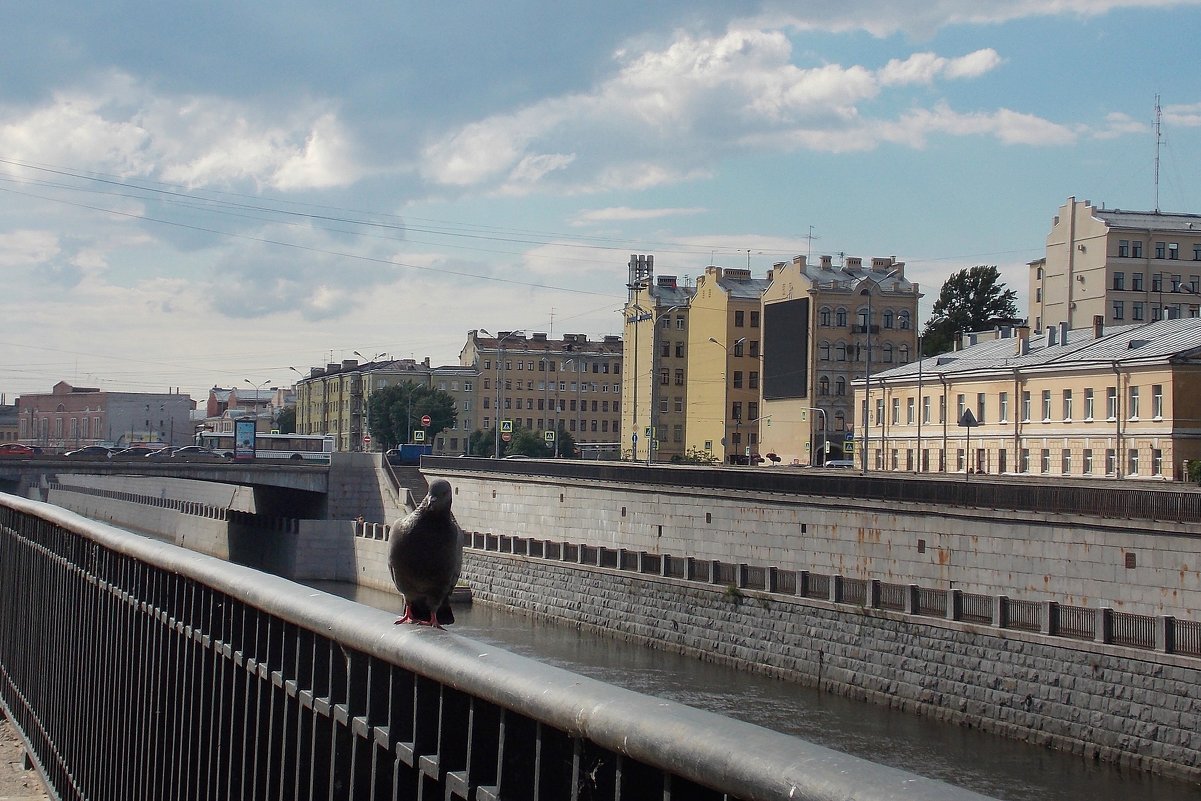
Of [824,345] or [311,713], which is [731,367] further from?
[311,713]

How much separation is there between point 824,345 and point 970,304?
2865 cm

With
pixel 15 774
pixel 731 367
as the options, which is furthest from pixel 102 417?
pixel 15 774

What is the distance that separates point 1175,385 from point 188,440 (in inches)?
5866

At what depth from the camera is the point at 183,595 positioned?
588 cm

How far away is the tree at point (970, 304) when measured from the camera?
100 meters

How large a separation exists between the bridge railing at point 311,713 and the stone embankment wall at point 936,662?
51.2ft

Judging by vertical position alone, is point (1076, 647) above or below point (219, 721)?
below

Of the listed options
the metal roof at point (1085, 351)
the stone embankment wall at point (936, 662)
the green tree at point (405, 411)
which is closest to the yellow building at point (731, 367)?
the green tree at point (405, 411)

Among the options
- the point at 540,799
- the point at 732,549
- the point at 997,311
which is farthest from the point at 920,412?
the point at 540,799

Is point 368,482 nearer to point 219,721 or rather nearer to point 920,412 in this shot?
point 920,412

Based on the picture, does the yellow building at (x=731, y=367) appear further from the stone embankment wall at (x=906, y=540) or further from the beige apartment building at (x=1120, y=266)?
→ the stone embankment wall at (x=906, y=540)

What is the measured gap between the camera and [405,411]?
354ft

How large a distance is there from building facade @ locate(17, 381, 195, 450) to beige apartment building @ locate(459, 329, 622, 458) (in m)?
47.9

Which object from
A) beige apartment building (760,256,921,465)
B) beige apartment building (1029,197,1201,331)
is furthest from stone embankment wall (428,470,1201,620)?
beige apartment building (1029,197,1201,331)
